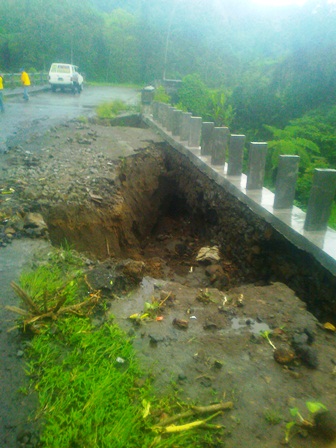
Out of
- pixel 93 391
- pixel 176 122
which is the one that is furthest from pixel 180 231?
pixel 93 391

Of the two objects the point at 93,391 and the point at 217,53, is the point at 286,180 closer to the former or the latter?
the point at 93,391

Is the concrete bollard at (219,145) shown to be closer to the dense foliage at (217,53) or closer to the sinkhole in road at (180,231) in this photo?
the sinkhole in road at (180,231)

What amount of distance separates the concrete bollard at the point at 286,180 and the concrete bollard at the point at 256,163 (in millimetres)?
651

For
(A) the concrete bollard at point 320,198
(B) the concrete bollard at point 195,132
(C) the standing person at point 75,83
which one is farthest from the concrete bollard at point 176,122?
(C) the standing person at point 75,83

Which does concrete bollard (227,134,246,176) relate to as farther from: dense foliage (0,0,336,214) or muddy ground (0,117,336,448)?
dense foliage (0,0,336,214)

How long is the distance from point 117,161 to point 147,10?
38961 mm

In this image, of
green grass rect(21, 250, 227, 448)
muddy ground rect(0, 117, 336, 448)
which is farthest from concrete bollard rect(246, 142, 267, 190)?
green grass rect(21, 250, 227, 448)

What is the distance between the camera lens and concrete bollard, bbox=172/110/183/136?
31.6 ft

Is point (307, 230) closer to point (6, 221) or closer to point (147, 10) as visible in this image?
point (6, 221)

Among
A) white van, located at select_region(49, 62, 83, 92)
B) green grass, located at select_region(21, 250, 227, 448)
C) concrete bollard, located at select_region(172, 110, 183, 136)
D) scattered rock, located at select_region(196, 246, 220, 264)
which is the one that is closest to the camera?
green grass, located at select_region(21, 250, 227, 448)

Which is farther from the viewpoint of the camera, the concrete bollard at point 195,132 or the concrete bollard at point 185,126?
the concrete bollard at point 185,126

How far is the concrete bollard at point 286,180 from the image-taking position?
15.8ft

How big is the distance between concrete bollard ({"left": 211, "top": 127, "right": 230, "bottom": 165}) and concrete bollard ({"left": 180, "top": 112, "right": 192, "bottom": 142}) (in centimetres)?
203

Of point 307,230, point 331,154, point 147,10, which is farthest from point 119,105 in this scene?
point 147,10
